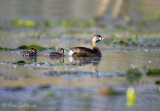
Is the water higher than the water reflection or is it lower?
lower

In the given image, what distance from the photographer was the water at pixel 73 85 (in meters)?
9.34

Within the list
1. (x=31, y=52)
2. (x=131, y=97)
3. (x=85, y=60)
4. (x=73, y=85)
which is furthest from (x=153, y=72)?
(x=31, y=52)

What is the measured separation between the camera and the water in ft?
30.7

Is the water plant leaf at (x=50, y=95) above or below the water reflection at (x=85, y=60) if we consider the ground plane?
below

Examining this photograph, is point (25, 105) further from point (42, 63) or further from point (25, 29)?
point (25, 29)

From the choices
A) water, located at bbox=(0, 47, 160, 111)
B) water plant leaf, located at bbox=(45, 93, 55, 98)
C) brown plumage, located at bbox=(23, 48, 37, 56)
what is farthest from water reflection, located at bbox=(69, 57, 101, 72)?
water plant leaf, located at bbox=(45, 93, 55, 98)

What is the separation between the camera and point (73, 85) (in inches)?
427

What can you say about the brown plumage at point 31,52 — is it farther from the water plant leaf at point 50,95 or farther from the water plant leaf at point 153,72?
the water plant leaf at point 50,95

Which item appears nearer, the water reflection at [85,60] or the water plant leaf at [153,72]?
the water plant leaf at [153,72]

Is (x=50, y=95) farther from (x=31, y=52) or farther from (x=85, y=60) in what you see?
(x=31, y=52)

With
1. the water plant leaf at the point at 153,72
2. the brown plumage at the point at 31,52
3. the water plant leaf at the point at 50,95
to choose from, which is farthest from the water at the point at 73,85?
the brown plumage at the point at 31,52

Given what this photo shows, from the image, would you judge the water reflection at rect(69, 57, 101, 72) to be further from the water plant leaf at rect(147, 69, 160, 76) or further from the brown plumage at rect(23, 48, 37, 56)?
the water plant leaf at rect(147, 69, 160, 76)

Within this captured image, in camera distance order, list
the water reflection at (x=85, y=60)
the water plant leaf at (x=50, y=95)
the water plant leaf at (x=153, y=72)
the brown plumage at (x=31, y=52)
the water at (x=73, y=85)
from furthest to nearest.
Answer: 1. the brown plumage at (x=31, y=52)
2. the water reflection at (x=85, y=60)
3. the water plant leaf at (x=153, y=72)
4. the water plant leaf at (x=50, y=95)
5. the water at (x=73, y=85)

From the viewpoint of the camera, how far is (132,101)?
948 cm
